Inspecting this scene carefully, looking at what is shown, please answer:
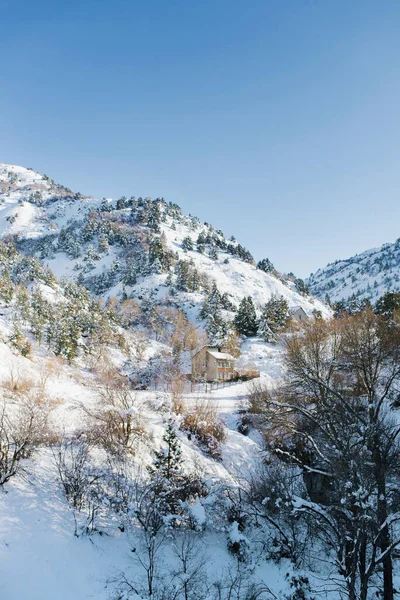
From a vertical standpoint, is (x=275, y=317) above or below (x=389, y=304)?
below

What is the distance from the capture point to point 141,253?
391ft

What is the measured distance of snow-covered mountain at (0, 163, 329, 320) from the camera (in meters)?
99.6

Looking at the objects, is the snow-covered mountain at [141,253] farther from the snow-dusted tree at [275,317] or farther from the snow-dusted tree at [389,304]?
the snow-dusted tree at [389,304]

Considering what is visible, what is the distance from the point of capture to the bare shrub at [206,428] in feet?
83.8

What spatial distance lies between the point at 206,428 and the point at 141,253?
330 ft

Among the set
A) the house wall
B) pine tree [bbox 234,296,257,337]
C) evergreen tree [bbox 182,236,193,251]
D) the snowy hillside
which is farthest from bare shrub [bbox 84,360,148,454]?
evergreen tree [bbox 182,236,193,251]

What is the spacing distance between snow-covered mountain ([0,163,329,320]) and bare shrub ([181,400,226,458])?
180 ft

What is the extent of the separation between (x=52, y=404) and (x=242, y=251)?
125 metres

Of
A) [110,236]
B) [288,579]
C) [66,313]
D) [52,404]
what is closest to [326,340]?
[288,579]

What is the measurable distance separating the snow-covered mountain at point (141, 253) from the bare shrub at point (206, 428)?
2161 inches

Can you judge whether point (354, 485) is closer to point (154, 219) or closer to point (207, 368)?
point (207, 368)

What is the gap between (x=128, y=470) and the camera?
18.0 meters

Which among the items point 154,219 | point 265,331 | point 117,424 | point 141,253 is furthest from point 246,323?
point 154,219

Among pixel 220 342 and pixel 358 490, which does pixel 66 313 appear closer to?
pixel 220 342
